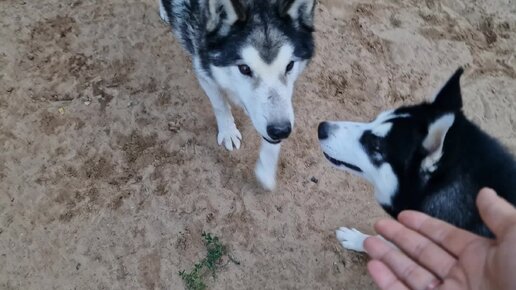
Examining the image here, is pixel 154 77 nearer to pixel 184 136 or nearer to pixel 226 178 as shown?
pixel 184 136

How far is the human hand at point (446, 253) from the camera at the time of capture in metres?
1.77

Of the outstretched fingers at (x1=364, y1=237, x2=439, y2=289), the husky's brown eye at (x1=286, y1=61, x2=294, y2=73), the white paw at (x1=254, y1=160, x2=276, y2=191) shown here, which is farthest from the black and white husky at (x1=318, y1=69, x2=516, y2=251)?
the white paw at (x1=254, y1=160, x2=276, y2=191)

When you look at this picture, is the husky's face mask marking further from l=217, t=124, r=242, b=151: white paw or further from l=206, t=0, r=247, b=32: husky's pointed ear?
l=217, t=124, r=242, b=151: white paw

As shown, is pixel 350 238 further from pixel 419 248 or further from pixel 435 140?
pixel 435 140

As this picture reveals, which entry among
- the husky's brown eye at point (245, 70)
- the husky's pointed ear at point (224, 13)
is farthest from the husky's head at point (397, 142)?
the husky's pointed ear at point (224, 13)

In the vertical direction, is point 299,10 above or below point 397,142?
above

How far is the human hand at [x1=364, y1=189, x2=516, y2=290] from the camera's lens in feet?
5.82

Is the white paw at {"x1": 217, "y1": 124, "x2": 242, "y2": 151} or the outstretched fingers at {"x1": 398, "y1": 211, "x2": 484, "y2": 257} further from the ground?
the outstretched fingers at {"x1": 398, "y1": 211, "x2": 484, "y2": 257}

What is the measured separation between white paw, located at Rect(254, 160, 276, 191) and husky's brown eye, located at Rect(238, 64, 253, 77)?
0.82 meters

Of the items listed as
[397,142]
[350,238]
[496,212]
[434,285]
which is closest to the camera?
[496,212]

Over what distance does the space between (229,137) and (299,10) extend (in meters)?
1.19

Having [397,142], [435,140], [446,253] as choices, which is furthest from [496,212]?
[397,142]

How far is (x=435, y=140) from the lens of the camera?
7.16ft

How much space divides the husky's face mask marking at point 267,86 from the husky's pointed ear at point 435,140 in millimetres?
804
